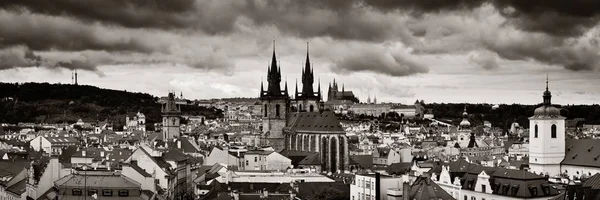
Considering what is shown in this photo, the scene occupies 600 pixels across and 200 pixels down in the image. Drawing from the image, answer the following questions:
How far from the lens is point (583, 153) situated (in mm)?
95000

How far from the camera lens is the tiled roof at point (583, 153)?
92.3 metres

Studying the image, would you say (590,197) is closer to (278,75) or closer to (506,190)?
(506,190)

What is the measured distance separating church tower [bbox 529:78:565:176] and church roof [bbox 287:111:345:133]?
4081 cm

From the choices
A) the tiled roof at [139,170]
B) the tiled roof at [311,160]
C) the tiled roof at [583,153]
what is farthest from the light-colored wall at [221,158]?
the tiled roof at [139,170]

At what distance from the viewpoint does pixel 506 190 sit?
227ft

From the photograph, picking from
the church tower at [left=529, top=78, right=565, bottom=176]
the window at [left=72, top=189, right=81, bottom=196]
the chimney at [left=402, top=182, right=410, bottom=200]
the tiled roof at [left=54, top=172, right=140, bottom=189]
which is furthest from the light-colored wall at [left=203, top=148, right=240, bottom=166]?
the window at [left=72, top=189, right=81, bottom=196]

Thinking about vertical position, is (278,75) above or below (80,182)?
above

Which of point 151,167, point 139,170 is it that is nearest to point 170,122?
point 151,167

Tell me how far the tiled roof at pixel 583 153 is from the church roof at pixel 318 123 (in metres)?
42.9

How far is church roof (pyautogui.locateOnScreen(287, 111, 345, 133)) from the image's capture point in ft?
433

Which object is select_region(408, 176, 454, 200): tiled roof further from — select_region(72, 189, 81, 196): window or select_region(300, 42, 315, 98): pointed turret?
select_region(300, 42, 315, 98): pointed turret

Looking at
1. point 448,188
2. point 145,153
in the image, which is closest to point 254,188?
point 145,153

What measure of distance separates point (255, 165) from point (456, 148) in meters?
77.8

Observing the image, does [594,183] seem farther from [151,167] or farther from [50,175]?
[50,175]
